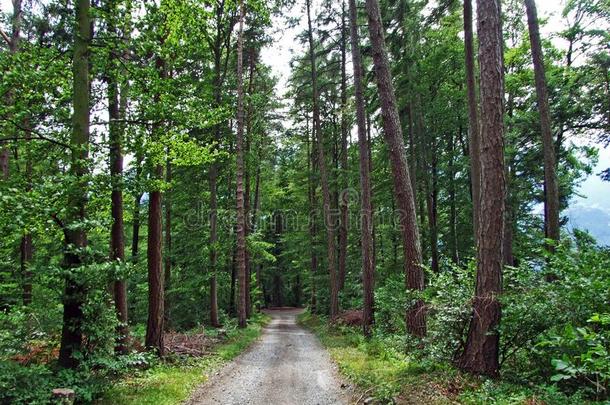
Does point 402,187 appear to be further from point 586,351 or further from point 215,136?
point 215,136

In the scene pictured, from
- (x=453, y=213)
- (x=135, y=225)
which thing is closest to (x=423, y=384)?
(x=135, y=225)

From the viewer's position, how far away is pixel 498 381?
555 cm

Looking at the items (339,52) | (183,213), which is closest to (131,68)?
(183,213)

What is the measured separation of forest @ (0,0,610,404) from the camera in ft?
18.7

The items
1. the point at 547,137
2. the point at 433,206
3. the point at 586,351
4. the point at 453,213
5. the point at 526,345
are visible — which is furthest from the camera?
the point at 433,206

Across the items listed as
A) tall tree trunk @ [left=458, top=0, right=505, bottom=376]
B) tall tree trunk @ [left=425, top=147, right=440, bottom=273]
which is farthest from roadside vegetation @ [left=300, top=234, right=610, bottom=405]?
tall tree trunk @ [left=425, top=147, right=440, bottom=273]

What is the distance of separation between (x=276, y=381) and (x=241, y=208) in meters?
8.59

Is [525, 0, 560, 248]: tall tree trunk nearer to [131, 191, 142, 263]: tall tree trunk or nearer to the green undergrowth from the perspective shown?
the green undergrowth

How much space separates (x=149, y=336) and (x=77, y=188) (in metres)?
4.30

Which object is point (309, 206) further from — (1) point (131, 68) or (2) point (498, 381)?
(2) point (498, 381)

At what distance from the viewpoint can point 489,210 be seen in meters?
6.21
